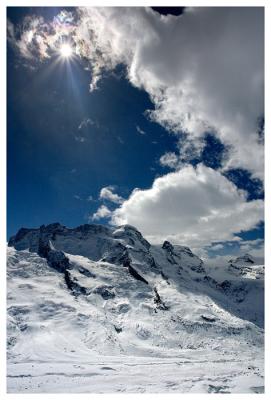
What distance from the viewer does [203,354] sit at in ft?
315

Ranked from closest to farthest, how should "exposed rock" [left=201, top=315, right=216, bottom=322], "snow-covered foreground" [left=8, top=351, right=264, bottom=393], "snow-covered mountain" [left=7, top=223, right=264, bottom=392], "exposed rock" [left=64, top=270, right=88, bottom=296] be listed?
"snow-covered foreground" [left=8, top=351, right=264, bottom=393] < "snow-covered mountain" [left=7, top=223, right=264, bottom=392] < "exposed rock" [left=201, top=315, right=216, bottom=322] < "exposed rock" [left=64, top=270, right=88, bottom=296]

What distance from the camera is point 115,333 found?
108m

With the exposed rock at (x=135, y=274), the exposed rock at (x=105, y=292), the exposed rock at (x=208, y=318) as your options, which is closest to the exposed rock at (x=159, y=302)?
the exposed rock at (x=208, y=318)

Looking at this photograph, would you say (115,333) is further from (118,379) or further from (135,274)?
(135,274)

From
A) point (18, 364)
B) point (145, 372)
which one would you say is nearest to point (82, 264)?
point (18, 364)

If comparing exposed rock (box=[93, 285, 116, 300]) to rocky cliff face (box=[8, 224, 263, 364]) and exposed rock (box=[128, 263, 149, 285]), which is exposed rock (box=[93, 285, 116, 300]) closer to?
rocky cliff face (box=[8, 224, 263, 364])

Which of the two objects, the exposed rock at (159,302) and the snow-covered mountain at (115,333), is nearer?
the snow-covered mountain at (115,333)

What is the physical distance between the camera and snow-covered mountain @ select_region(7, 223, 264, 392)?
5338cm

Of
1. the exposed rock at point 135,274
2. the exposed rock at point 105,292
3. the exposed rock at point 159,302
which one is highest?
the exposed rock at point 135,274

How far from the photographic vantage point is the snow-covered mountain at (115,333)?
5338 cm

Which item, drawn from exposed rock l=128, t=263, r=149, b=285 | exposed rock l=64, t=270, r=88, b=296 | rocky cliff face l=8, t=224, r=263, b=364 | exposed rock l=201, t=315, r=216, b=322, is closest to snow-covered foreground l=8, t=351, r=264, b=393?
rocky cliff face l=8, t=224, r=263, b=364

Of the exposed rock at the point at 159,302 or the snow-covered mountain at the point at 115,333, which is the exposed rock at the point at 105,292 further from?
the exposed rock at the point at 159,302

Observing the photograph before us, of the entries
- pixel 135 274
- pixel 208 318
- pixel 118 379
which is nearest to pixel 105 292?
pixel 135 274
